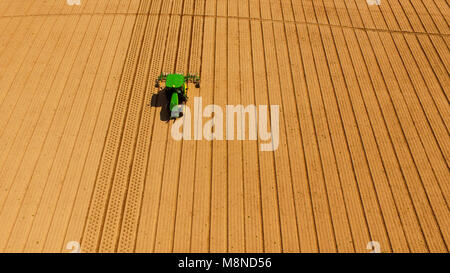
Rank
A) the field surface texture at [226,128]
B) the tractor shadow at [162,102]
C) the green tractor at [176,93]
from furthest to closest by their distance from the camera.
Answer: the tractor shadow at [162,102] → the green tractor at [176,93] → the field surface texture at [226,128]

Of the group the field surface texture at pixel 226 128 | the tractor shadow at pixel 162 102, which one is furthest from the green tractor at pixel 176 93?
the field surface texture at pixel 226 128

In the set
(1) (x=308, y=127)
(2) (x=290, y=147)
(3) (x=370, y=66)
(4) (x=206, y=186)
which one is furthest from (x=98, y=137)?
(3) (x=370, y=66)

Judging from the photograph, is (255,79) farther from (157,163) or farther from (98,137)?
(98,137)

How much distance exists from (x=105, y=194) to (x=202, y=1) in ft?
25.7

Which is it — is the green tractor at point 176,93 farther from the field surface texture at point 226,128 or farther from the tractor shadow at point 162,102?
the field surface texture at point 226,128

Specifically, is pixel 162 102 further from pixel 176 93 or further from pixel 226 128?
pixel 226 128

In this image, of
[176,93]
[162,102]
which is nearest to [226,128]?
[176,93]

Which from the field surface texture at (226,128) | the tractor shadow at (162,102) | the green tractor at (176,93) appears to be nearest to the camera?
the field surface texture at (226,128)

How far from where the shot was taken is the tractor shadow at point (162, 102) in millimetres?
7095

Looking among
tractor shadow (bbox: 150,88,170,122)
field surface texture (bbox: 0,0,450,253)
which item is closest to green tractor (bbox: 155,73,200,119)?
tractor shadow (bbox: 150,88,170,122)

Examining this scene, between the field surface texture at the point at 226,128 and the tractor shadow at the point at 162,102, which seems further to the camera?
the tractor shadow at the point at 162,102

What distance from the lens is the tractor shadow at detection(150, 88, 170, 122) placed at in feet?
23.3

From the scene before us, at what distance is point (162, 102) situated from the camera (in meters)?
7.37

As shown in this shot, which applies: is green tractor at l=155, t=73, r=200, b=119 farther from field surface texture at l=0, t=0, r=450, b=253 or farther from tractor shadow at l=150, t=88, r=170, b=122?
field surface texture at l=0, t=0, r=450, b=253
